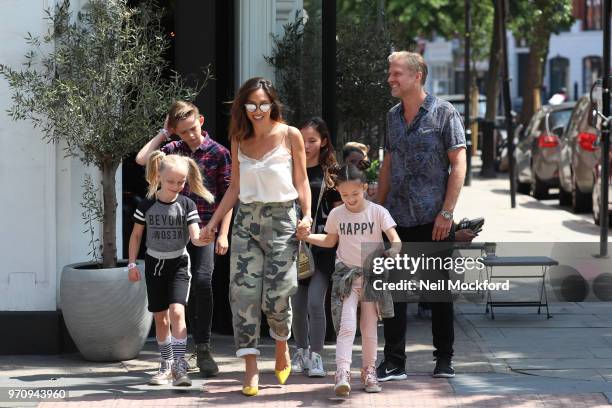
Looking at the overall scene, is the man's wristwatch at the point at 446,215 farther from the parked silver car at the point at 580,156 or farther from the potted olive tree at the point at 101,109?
the parked silver car at the point at 580,156

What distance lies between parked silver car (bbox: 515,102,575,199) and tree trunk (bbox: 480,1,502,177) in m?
4.23

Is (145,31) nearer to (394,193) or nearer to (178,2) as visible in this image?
(178,2)

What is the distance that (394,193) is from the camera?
26.0 ft

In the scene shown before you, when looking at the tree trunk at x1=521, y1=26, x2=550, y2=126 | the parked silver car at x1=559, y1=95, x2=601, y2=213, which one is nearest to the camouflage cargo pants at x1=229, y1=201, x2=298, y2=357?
the parked silver car at x1=559, y1=95, x2=601, y2=213

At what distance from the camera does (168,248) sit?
781 cm

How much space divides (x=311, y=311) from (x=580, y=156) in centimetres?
1116

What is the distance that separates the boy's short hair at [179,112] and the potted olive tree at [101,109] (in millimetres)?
329

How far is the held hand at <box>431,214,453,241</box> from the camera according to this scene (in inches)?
303

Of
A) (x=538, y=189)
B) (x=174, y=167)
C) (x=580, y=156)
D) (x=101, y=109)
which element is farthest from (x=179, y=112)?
(x=538, y=189)

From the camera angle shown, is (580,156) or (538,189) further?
(538,189)

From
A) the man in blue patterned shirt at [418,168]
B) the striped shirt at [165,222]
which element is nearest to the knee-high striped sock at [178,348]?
the striped shirt at [165,222]

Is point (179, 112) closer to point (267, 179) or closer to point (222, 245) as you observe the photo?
point (267, 179)

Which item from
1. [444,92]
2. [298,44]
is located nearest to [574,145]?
[298,44]

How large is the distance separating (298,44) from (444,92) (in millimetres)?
60633
